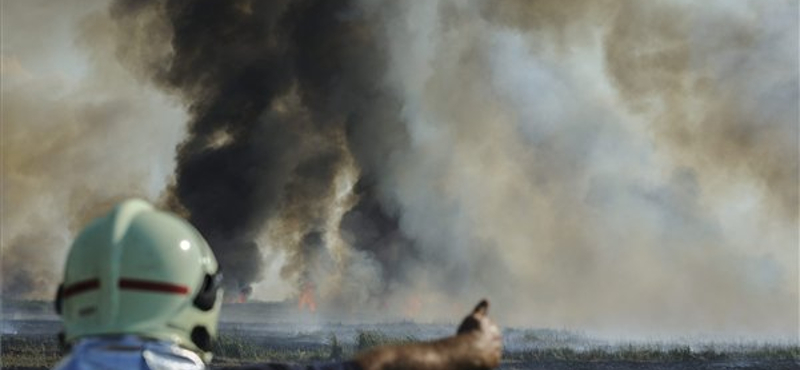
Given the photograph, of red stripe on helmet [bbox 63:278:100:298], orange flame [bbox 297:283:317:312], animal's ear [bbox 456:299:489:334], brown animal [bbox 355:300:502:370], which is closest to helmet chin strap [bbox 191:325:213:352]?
red stripe on helmet [bbox 63:278:100:298]

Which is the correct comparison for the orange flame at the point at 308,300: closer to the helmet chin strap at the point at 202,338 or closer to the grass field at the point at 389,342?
the grass field at the point at 389,342

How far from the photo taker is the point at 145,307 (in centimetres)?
332

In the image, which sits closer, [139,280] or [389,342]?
[139,280]

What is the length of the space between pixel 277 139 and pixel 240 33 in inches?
274

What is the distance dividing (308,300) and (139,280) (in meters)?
63.5

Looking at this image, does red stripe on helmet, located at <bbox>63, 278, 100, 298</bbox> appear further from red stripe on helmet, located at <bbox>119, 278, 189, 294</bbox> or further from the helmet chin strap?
the helmet chin strap

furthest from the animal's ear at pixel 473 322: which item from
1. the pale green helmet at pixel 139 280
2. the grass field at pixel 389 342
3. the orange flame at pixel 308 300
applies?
the orange flame at pixel 308 300

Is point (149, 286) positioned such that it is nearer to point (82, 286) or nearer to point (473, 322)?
point (82, 286)

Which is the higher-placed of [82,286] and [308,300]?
[308,300]

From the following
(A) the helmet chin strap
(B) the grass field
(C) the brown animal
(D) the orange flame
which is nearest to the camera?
(C) the brown animal

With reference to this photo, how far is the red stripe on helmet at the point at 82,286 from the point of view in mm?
3346

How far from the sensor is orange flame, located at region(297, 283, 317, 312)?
6644 centimetres

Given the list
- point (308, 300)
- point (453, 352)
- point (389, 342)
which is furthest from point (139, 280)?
point (308, 300)

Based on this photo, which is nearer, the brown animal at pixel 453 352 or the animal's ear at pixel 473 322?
the brown animal at pixel 453 352
